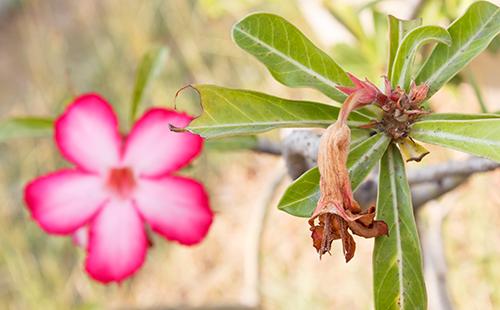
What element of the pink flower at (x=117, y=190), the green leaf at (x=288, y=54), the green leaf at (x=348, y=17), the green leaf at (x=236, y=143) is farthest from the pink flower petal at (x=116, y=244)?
the green leaf at (x=348, y=17)

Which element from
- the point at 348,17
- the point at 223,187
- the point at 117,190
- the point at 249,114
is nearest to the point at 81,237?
the point at 117,190

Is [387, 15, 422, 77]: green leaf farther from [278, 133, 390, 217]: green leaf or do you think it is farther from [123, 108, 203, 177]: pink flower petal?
[123, 108, 203, 177]: pink flower petal

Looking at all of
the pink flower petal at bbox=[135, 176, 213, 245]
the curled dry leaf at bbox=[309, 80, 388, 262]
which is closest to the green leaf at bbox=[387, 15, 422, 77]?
the curled dry leaf at bbox=[309, 80, 388, 262]

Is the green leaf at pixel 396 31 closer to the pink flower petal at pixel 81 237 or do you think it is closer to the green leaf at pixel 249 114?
the green leaf at pixel 249 114

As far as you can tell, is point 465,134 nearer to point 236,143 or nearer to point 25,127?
point 236,143

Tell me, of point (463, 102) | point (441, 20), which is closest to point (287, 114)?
point (441, 20)
